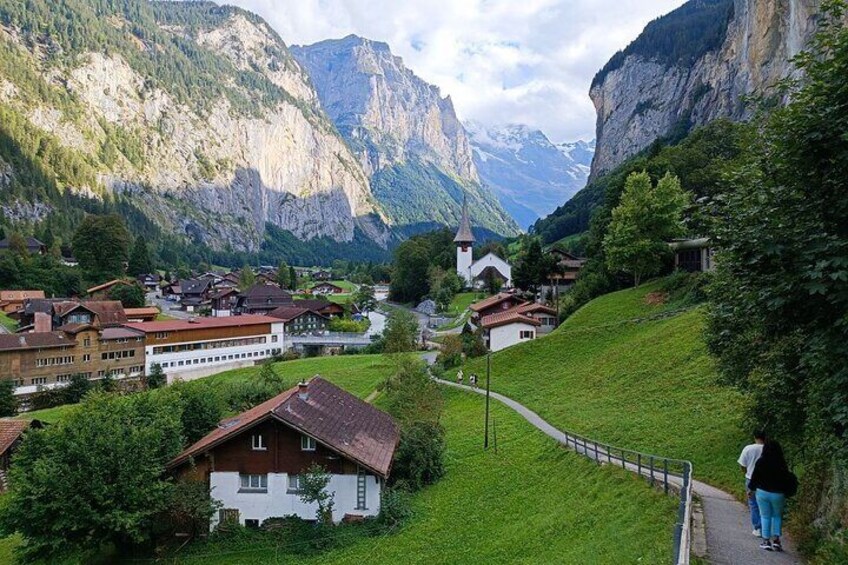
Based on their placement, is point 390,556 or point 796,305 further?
point 390,556

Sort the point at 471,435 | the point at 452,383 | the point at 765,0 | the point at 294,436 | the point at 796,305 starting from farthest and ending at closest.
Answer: the point at 765,0 < the point at 452,383 < the point at 471,435 < the point at 294,436 < the point at 796,305

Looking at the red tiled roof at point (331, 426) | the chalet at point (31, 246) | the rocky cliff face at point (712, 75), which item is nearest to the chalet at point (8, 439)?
the red tiled roof at point (331, 426)

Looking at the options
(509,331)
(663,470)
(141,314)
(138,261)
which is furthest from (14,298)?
(663,470)

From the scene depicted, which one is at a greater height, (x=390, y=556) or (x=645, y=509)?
(x=645, y=509)

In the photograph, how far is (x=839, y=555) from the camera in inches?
351

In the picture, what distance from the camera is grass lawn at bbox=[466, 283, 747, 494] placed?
74.9 feet

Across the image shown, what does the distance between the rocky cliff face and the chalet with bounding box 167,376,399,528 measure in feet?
62.2

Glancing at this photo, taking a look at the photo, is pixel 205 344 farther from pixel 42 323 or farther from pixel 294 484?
pixel 294 484

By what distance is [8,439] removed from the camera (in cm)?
3816

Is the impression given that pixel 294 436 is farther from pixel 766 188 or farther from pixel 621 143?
pixel 621 143

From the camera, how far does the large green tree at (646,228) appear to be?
171 feet

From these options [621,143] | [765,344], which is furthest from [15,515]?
[621,143]

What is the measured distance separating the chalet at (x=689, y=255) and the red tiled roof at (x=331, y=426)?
3215 cm

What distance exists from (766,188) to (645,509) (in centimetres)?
858
